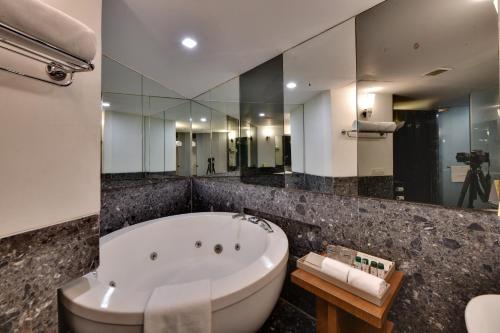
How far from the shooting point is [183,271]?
1.85 metres

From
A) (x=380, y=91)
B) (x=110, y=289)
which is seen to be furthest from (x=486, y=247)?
(x=110, y=289)

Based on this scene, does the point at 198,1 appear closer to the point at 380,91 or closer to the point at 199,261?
the point at 380,91

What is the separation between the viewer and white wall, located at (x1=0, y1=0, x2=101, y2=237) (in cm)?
66

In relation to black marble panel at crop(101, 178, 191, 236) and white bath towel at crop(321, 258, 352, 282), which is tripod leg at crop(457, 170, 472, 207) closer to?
white bath towel at crop(321, 258, 352, 282)

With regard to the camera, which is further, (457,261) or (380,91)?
(380,91)

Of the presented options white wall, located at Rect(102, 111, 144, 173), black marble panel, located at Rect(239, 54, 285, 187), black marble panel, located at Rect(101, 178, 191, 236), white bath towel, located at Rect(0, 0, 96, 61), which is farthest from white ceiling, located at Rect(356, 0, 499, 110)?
white wall, located at Rect(102, 111, 144, 173)

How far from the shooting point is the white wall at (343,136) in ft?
4.29

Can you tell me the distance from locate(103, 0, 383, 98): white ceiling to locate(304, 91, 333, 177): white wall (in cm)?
52

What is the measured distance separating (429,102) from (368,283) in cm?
103

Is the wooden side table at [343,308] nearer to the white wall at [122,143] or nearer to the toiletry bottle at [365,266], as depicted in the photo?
the toiletry bottle at [365,266]

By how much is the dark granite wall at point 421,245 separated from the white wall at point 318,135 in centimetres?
24

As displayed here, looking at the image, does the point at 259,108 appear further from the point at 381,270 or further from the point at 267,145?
the point at 381,270

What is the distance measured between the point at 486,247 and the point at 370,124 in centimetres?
80

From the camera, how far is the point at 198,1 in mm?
1146
